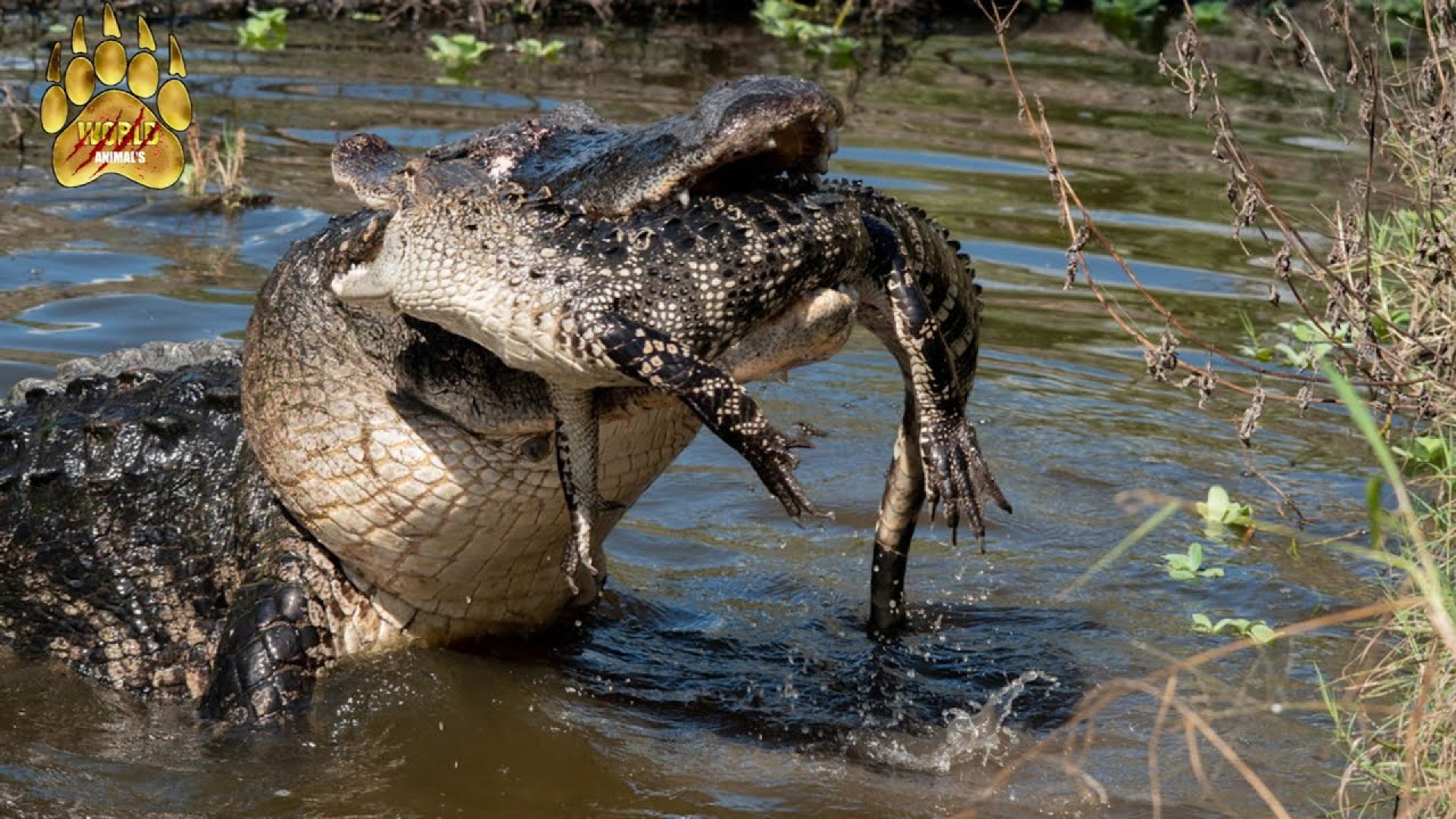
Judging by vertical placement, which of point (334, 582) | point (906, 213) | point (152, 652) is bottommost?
point (152, 652)

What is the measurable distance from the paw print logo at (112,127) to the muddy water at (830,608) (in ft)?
0.46

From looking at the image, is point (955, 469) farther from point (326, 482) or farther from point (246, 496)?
point (246, 496)

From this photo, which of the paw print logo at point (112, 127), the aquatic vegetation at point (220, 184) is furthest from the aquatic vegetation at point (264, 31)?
the aquatic vegetation at point (220, 184)

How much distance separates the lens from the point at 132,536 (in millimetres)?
3920

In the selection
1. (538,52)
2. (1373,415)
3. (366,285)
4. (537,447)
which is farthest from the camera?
(538,52)

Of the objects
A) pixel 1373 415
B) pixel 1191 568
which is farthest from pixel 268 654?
pixel 1373 415

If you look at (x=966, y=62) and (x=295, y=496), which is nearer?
(x=295, y=496)

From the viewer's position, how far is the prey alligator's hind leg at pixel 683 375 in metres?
2.51

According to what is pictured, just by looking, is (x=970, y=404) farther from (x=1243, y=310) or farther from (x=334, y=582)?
(x=334, y=582)

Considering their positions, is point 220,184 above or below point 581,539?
below

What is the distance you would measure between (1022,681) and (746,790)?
814 mm

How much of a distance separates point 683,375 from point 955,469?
899 millimetres

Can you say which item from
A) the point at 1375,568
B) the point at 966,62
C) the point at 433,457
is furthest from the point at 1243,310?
the point at 966,62

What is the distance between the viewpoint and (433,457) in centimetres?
342
